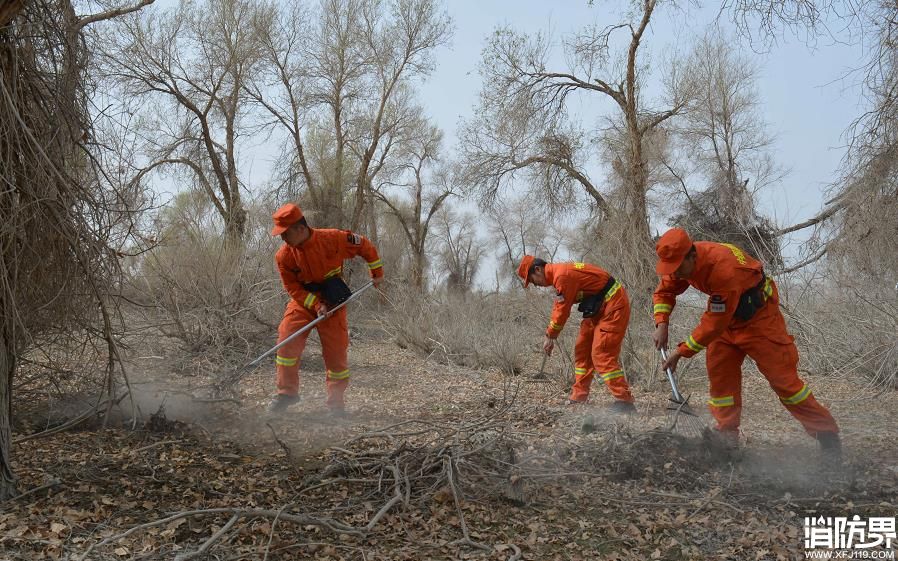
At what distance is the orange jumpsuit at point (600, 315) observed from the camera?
5.84 meters

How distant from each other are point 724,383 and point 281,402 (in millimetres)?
3515

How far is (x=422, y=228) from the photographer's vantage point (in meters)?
28.3

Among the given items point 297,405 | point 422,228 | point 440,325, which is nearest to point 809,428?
point 297,405

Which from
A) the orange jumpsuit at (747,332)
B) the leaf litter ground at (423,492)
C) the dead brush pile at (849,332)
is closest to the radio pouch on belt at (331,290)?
the leaf litter ground at (423,492)

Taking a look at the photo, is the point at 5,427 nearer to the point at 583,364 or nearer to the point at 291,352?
the point at 291,352

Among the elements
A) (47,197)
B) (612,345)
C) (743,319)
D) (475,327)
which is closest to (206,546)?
(47,197)

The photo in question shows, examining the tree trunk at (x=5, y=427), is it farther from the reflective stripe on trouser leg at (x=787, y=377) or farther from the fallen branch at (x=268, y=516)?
the reflective stripe on trouser leg at (x=787, y=377)

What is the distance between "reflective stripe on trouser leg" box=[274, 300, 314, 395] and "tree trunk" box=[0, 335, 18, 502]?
8.30 ft

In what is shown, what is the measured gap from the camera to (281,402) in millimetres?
5758

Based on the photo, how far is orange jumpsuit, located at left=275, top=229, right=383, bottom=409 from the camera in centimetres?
572

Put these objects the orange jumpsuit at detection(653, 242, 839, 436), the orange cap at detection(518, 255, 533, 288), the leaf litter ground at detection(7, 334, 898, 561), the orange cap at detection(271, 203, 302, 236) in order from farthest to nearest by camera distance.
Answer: the orange cap at detection(518, 255, 533, 288) → the orange cap at detection(271, 203, 302, 236) → the orange jumpsuit at detection(653, 242, 839, 436) → the leaf litter ground at detection(7, 334, 898, 561)

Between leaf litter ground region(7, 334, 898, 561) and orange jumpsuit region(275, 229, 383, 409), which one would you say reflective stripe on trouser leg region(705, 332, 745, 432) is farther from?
orange jumpsuit region(275, 229, 383, 409)

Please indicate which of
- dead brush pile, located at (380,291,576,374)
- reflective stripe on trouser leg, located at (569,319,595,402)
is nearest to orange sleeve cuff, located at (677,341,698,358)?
reflective stripe on trouser leg, located at (569,319,595,402)

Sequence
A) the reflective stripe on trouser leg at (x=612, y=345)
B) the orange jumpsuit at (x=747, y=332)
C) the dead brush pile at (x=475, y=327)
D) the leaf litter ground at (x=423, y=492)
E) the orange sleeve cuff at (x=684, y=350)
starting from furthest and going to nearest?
the dead brush pile at (x=475, y=327) < the reflective stripe on trouser leg at (x=612, y=345) < the orange sleeve cuff at (x=684, y=350) < the orange jumpsuit at (x=747, y=332) < the leaf litter ground at (x=423, y=492)
